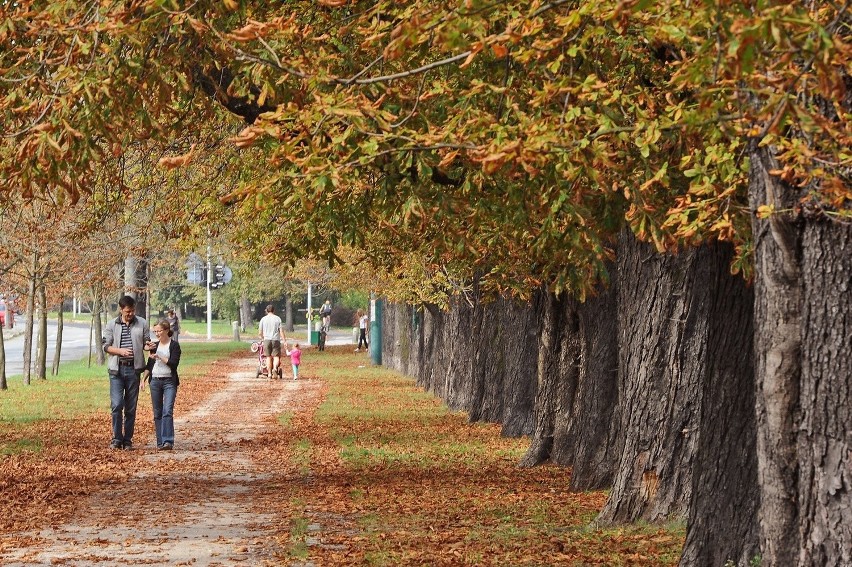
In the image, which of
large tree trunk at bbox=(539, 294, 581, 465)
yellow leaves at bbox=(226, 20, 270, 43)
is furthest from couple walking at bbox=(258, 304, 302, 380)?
yellow leaves at bbox=(226, 20, 270, 43)

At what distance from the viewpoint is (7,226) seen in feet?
109

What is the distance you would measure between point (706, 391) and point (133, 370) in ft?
35.8

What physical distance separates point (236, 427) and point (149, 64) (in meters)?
14.3

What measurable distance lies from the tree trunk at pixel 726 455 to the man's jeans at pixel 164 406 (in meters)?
10.9

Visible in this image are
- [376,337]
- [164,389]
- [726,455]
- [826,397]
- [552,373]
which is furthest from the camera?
[376,337]

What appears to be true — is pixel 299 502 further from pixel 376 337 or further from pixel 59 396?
pixel 376 337

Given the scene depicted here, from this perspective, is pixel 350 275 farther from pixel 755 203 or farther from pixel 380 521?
pixel 755 203

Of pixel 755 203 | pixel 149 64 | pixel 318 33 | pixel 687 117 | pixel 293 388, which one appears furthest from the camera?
pixel 293 388

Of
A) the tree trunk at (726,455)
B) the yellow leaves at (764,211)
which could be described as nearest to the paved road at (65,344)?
the tree trunk at (726,455)

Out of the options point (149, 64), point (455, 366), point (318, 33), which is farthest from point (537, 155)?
point (455, 366)

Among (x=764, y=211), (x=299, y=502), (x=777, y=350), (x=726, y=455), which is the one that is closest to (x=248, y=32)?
(x=764, y=211)

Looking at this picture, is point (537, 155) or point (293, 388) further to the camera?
point (293, 388)

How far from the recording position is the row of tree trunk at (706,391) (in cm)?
692

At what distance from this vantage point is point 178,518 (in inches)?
502
